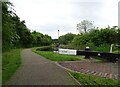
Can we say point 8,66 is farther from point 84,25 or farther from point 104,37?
point 84,25

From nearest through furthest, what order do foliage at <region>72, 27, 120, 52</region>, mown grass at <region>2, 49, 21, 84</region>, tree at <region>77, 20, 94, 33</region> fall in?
mown grass at <region>2, 49, 21, 84</region>
foliage at <region>72, 27, 120, 52</region>
tree at <region>77, 20, 94, 33</region>

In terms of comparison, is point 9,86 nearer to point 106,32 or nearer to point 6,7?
point 6,7

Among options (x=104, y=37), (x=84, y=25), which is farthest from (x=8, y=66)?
(x=84, y=25)

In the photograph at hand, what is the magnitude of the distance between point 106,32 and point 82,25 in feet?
128

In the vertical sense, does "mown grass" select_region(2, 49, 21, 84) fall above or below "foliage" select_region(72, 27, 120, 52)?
below

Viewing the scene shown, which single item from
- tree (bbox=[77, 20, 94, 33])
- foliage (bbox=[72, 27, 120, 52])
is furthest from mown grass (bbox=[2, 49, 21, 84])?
tree (bbox=[77, 20, 94, 33])

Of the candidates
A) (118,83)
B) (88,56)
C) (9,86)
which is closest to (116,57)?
(88,56)

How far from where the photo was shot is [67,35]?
11600 cm

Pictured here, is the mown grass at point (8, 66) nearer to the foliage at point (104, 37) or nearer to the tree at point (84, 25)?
the foliage at point (104, 37)

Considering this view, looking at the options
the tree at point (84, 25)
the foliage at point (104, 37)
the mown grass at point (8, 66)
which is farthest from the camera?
the tree at point (84, 25)

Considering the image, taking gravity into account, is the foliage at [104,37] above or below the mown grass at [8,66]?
above

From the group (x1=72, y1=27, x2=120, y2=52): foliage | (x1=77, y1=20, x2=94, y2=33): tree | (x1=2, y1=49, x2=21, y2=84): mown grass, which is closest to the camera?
(x1=2, y1=49, x2=21, y2=84): mown grass

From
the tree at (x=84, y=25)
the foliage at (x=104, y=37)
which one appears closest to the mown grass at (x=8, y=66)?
the foliage at (x=104, y=37)

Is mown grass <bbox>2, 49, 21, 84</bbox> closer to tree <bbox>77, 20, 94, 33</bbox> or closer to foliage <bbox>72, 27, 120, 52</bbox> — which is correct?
foliage <bbox>72, 27, 120, 52</bbox>
